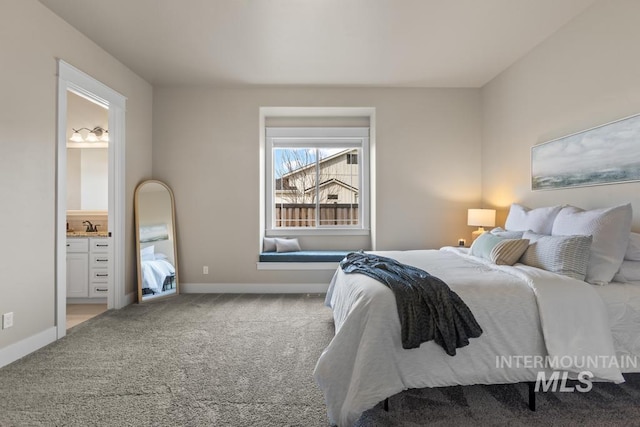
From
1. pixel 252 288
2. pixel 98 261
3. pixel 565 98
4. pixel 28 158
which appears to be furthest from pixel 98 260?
pixel 565 98

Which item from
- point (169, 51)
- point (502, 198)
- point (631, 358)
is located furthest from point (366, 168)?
point (631, 358)

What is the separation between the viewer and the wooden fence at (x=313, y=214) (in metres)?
5.14

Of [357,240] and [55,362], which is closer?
[55,362]

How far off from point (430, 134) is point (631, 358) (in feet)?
11.0

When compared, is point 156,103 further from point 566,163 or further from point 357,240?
point 566,163

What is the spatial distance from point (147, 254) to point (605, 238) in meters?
4.53

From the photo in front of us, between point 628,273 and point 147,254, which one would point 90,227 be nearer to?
point 147,254

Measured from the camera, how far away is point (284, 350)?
8.65 ft

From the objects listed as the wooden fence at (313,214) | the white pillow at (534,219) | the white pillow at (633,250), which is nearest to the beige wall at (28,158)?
the wooden fence at (313,214)

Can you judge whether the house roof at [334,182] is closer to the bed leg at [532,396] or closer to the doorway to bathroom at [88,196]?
the doorway to bathroom at [88,196]

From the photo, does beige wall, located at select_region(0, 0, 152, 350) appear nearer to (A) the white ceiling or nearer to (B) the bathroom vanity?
(A) the white ceiling

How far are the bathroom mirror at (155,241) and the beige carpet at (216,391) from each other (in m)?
1.07

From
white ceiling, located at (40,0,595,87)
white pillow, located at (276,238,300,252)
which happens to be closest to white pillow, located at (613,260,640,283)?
white ceiling, located at (40,0,595,87)

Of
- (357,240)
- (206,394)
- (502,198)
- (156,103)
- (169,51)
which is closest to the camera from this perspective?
(206,394)
